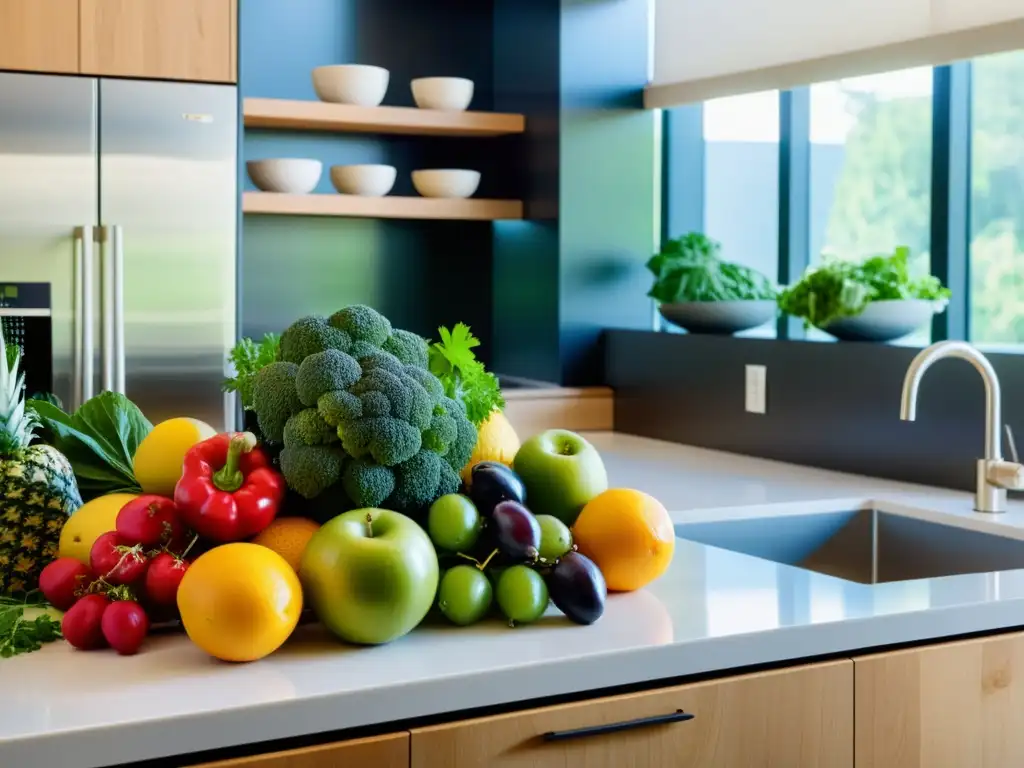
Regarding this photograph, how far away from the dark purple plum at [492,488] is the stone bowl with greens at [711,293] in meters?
1.96

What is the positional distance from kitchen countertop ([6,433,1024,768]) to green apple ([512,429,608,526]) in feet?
0.40

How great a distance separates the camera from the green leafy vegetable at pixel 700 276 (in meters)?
3.34

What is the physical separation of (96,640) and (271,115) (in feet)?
8.45

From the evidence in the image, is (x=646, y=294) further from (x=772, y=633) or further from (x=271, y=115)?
(x=772, y=633)

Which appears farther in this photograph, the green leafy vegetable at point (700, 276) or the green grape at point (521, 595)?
the green leafy vegetable at point (700, 276)

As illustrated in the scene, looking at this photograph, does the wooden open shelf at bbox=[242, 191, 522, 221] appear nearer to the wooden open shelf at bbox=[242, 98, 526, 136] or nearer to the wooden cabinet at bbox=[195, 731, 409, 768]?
the wooden open shelf at bbox=[242, 98, 526, 136]

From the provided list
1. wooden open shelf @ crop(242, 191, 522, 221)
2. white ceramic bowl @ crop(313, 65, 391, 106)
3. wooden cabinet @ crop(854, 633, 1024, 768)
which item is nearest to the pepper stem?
wooden cabinet @ crop(854, 633, 1024, 768)

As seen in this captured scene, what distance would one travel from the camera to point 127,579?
49.9 inches

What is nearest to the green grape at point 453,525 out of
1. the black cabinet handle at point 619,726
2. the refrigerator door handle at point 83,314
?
the black cabinet handle at point 619,726

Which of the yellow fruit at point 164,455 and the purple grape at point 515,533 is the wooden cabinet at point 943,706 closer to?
the purple grape at point 515,533

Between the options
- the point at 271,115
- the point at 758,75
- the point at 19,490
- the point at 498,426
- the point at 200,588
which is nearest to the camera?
the point at 200,588

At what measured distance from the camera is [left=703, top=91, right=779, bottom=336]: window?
371 centimetres

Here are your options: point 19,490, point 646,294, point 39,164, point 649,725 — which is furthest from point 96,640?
point 646,294

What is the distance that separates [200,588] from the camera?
1202 mm
